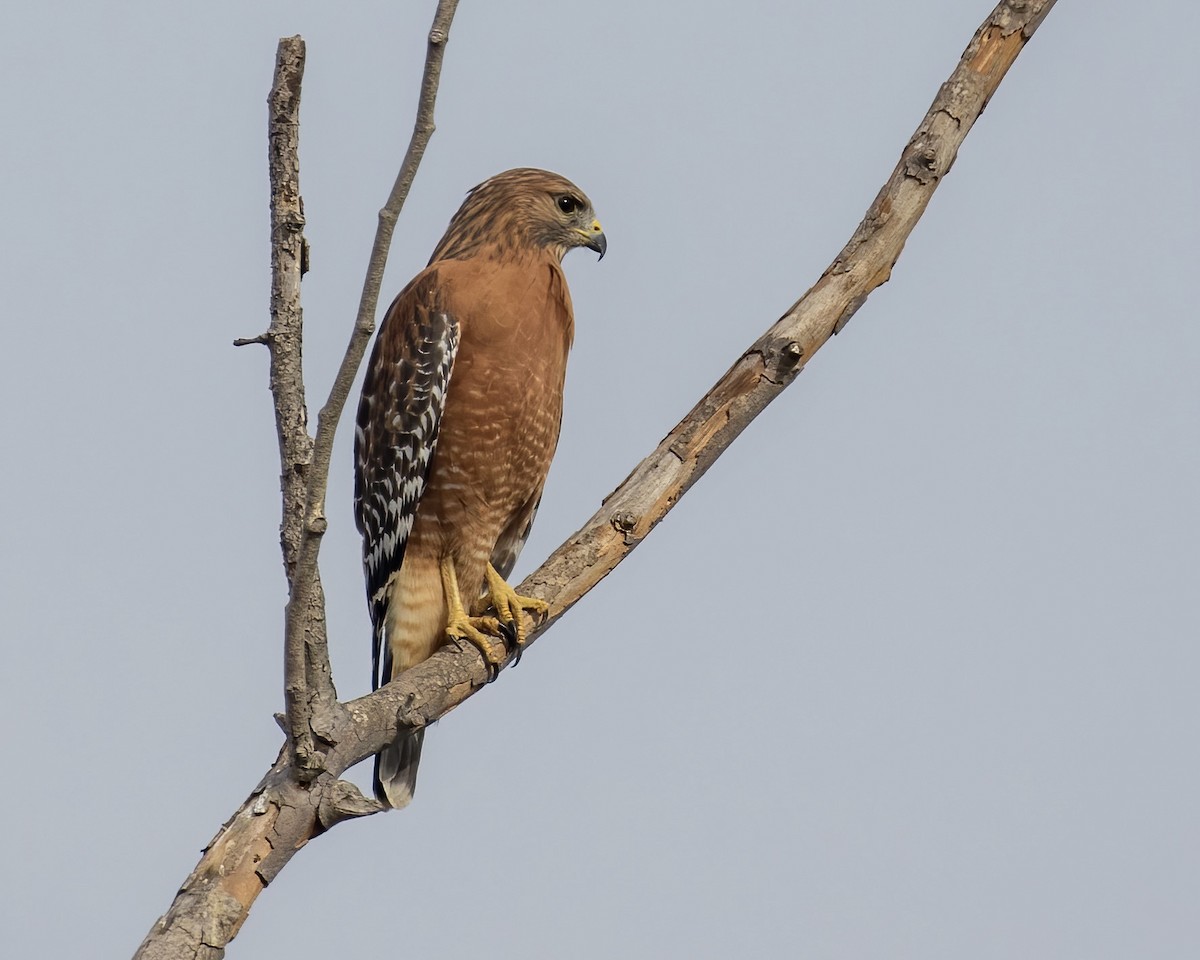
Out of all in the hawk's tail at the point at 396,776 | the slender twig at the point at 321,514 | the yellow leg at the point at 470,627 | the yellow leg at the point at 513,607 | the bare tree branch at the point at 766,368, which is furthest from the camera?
the hawk's tail at the point at 396,776

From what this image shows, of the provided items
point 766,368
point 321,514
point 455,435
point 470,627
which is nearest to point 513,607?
point 470,627

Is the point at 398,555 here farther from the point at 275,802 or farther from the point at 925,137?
the point at 925,137

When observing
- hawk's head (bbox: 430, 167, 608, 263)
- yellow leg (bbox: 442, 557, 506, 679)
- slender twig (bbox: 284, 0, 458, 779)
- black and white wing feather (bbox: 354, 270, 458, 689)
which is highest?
hawk's head (bbox: 430, 167, 608, 263)

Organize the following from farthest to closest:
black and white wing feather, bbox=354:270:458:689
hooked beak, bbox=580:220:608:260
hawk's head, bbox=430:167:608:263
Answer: hooked beak, bbox=580:220:608:260 < hawk's head, bbox=430:167:608:263 < black and white wing feather, bbox=354:270:458:689

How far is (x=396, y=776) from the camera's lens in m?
6.57

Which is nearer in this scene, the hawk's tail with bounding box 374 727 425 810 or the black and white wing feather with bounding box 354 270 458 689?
the black and white wing feather with bounding box 354 270 458 689

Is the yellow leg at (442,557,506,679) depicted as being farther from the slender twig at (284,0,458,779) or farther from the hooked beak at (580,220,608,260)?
the hooked beak at (580,220,608,260)

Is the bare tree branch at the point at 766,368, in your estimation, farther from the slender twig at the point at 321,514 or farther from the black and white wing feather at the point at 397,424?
the black and white wing feather at the point at 397,424

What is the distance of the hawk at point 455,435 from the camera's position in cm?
642

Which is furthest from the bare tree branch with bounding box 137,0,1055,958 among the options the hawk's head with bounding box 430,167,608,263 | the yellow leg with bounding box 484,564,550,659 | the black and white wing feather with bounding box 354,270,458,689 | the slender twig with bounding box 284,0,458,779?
the hawk's head with bounding box 430,167,608,263

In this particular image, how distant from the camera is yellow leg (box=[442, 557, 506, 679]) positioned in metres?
6.09

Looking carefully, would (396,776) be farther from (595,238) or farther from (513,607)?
(595,238)

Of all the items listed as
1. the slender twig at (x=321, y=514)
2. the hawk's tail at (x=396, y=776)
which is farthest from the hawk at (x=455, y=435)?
the slender twig at (x=321, y=514)

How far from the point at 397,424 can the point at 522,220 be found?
48.3 inches
